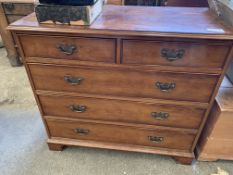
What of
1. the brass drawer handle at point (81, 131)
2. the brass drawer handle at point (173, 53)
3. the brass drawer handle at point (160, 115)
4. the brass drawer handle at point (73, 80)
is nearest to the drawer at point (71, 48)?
the brass drawer handle at point (73, 80)

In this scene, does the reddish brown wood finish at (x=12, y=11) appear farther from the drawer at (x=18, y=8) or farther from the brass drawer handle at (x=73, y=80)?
the brass drawer handle at (x=73, y=80)

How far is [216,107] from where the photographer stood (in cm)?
117

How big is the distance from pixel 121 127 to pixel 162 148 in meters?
0.33

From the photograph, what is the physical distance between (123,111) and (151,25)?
519 mm

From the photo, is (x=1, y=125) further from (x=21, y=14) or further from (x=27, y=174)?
(x=21, y=14)

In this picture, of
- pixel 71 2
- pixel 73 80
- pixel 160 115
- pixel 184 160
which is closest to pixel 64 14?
pixel 71 2

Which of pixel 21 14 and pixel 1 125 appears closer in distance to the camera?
pixel 1 125

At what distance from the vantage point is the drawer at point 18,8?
188 centimetres

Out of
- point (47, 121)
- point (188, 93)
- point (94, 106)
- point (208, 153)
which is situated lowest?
point (208, 153)

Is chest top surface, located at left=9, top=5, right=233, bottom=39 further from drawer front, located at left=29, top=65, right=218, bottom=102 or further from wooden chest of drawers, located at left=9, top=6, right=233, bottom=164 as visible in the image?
drawer front, located at left=29, top=65, right=218, bottom=102

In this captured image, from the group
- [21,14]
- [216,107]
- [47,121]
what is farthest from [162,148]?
[21,14]

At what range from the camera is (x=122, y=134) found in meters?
1.30

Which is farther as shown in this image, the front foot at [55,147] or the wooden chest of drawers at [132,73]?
the front foot at [55,147]

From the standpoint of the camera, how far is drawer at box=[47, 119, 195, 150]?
4.09ft
